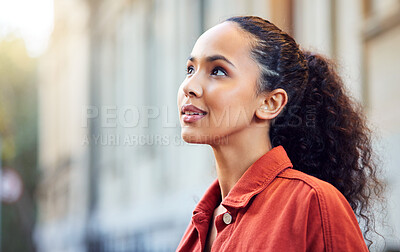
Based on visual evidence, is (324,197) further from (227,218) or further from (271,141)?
(271,141)

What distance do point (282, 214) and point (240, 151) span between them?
1.49ft

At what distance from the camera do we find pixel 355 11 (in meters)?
5.04

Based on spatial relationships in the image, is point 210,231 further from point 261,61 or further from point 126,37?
point 126,37

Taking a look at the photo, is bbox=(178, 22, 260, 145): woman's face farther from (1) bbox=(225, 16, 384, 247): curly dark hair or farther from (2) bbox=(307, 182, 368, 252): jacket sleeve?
(2) bbox=(307, 182, 368, 252): jacket sleeve

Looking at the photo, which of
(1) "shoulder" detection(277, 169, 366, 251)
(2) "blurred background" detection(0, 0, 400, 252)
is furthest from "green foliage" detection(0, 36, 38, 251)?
(1) "shoulder" detection(277, 169, 366, 251)

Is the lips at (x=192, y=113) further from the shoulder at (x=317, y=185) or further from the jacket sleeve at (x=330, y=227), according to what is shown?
the jacket sleeve at (x=330, y=227)

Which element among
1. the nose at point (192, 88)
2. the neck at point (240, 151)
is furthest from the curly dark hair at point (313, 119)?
the nose at point (192, 88)

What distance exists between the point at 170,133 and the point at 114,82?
5.67 m

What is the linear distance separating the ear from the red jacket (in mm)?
159

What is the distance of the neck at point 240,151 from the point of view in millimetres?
2422

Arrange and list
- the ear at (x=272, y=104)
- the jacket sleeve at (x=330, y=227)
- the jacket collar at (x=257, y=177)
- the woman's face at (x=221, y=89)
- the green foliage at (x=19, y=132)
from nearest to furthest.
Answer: the jacket sleeve at (x=330, y=227) → the jacket collar at (x=257, y=177) → the woman's face at (x=221, y=89) → the ear at (x=272, y=104) → the green foliage at (x=19, y=132)

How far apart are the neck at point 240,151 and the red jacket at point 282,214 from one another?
9 centimetres

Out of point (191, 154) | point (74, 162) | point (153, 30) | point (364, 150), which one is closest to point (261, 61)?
A: point (364, 150)

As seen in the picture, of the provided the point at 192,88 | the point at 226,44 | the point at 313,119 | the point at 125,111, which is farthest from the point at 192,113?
the point at 125,111
